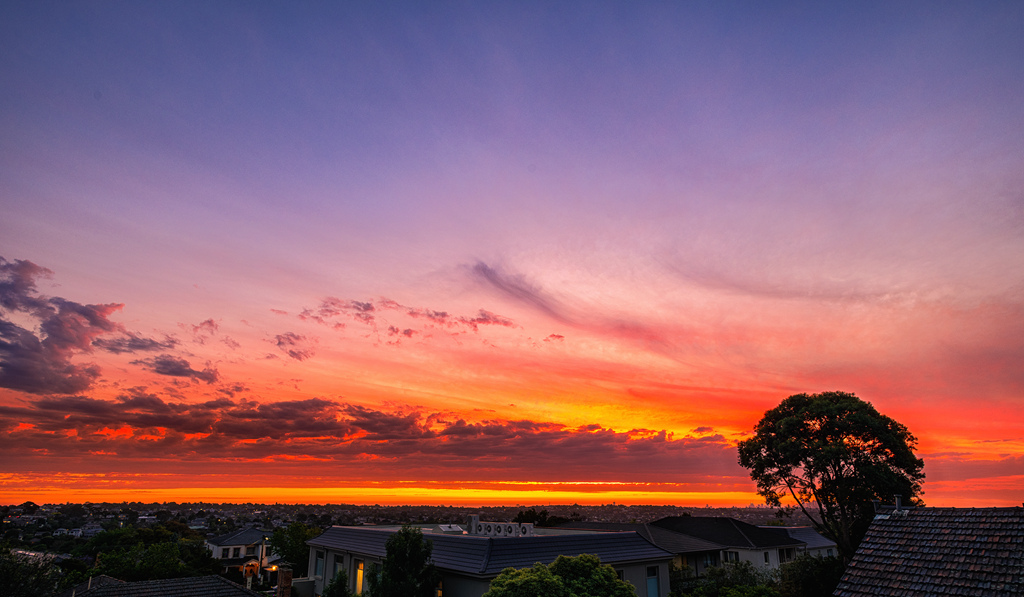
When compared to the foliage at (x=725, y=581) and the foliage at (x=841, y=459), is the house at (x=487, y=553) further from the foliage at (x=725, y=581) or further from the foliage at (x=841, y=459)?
the foliage at (x=841, y=459)

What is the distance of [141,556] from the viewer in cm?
5406

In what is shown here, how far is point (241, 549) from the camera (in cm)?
8975

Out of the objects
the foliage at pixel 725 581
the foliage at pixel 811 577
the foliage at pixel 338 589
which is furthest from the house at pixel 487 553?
the foliage at pixel 811 577

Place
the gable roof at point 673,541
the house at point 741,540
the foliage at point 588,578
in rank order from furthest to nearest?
1. the house at point 741,540
2. the gable roof at point 673,541
3. the foliage at point 588,578

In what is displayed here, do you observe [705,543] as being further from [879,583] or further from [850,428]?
[879,583]

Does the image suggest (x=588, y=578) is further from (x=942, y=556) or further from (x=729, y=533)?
(x=729, y=533)

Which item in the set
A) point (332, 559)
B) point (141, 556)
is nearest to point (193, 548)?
point (141, 556)

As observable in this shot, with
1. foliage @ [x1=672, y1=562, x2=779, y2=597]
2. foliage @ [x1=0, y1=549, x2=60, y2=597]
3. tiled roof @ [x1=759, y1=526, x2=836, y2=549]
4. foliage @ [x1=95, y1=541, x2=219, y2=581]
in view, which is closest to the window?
foliage @ [x1=672, y1=562, x2=779, y2=597]

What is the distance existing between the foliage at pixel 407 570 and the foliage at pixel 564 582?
7705 millimetres

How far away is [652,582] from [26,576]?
111ft

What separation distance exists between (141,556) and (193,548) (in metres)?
25.7

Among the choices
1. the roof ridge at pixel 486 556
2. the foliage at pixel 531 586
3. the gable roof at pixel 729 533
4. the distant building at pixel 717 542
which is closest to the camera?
the foliage at pixel 531 586

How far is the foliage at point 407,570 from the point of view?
82.4ft

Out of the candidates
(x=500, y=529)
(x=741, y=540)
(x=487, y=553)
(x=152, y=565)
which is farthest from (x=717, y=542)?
(x=152, y=565)
